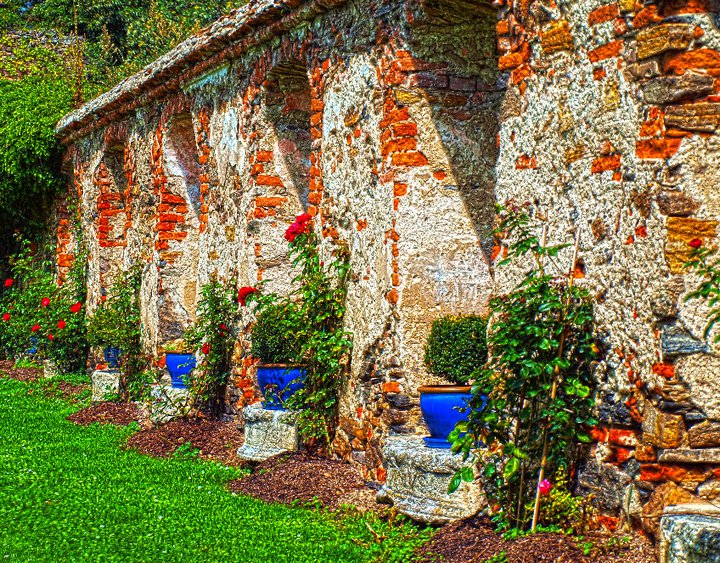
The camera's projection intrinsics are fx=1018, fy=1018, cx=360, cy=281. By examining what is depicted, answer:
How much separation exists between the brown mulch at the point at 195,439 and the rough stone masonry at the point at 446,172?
36 cm

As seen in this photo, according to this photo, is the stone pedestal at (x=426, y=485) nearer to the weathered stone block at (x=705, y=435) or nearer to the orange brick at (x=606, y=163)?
the weathered stone block at (x=705, y=435)

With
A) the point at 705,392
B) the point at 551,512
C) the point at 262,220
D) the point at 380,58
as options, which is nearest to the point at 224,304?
the point at 262,220

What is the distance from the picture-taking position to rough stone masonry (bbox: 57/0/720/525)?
4.32 metres

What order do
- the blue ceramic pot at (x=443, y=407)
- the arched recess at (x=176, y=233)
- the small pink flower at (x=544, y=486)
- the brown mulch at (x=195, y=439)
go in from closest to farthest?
the small pink flower at (x=544, y=486), the blue ceramic pot at (x=443, y=407), the brown mulch at (x=195, y=439), the arched recess at (x=176, y=233)

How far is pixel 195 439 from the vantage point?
28.8ft

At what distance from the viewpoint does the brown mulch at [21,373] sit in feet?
45.7

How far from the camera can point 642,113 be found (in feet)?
14.6

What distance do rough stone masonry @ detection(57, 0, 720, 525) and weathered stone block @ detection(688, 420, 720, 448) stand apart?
0.06ft

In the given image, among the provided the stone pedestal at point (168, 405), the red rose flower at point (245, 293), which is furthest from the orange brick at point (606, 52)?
the stone pedestal at point (168, 405)

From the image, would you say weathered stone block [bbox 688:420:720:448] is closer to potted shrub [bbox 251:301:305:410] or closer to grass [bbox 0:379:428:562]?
grass [bbox 0:379:428:562]

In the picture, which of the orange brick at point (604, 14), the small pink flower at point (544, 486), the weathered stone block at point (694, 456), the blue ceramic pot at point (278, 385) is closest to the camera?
the weathered stone block at point (694, 456)

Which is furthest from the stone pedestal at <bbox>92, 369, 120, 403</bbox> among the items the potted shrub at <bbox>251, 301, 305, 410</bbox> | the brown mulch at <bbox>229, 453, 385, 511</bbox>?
the brown mulch at <bbox>229, 453, 385, 511</bbox>

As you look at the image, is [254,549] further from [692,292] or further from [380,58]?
[380,58]

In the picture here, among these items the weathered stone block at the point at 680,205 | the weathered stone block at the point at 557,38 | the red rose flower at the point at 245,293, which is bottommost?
the red rose flower at the point at 245,293
